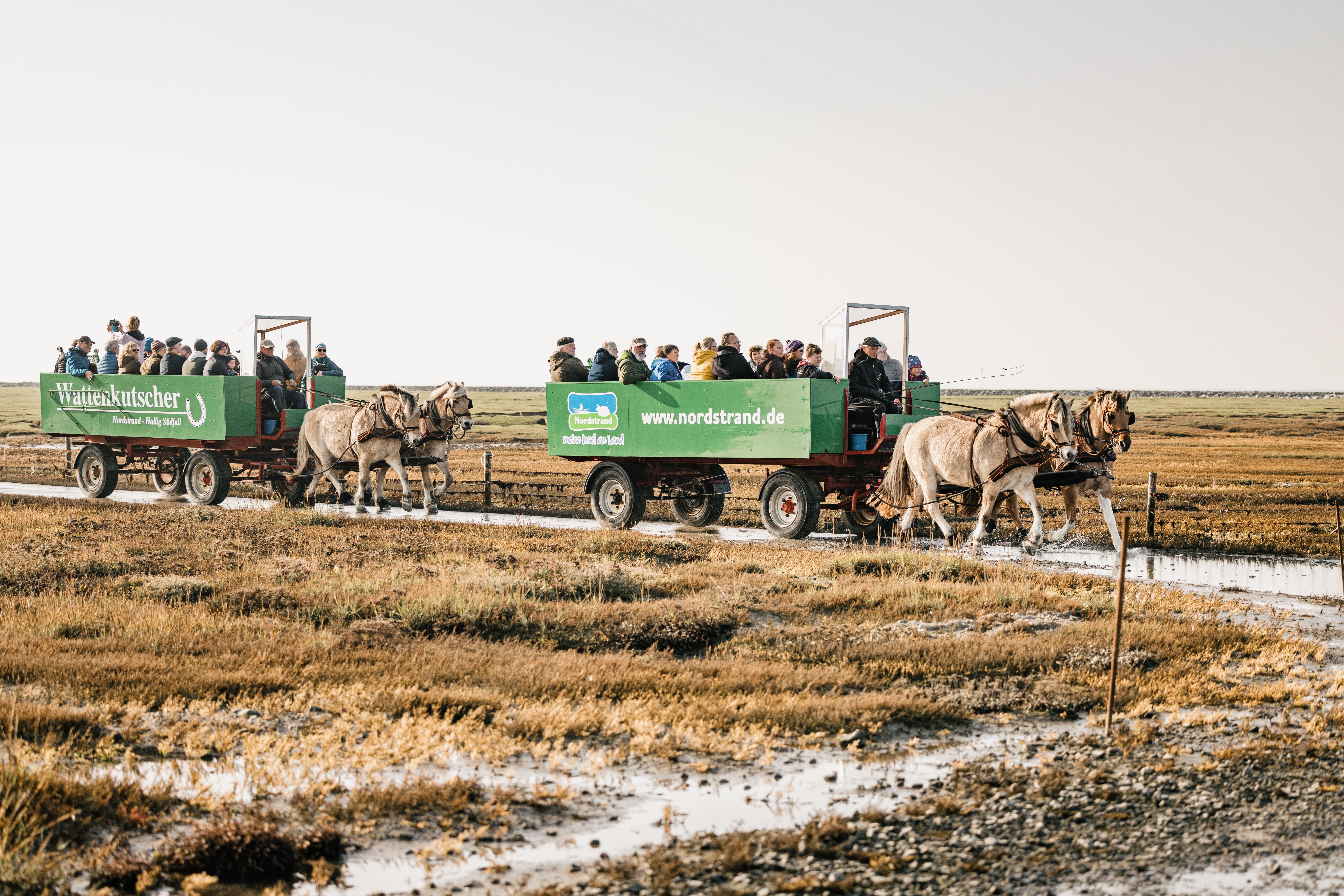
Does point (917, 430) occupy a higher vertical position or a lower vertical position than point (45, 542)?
higher

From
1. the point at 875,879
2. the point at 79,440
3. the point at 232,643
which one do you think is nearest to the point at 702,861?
the point at 875,879

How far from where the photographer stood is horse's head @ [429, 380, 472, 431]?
2042cm

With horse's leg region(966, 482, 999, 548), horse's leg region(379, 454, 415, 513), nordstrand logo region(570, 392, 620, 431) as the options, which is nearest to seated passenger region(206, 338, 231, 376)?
horse's leg region(379, 454, 415, 513)

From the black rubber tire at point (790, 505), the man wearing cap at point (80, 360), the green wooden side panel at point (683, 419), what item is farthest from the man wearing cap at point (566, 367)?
the man wearing cap at point (80, 360)

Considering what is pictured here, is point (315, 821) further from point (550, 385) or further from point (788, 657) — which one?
point (550, 385)

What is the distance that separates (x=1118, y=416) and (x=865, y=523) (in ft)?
17.4

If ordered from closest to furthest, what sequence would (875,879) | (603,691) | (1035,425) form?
1. (875,879)
2. (603,691)
3. (1035,425)

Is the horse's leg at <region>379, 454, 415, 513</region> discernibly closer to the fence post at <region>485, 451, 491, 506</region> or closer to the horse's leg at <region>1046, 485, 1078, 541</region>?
the fence post at <region>485, 451, 491, 506</region>

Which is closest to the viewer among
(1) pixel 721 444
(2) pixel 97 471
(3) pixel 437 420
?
(1) pixel 721 444

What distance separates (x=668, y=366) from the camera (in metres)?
18.6

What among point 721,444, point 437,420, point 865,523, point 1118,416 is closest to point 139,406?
point 437,420

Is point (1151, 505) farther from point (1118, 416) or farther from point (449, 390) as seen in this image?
point (449, 390)

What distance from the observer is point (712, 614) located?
433 inches

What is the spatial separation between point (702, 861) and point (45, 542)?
1357 cm
